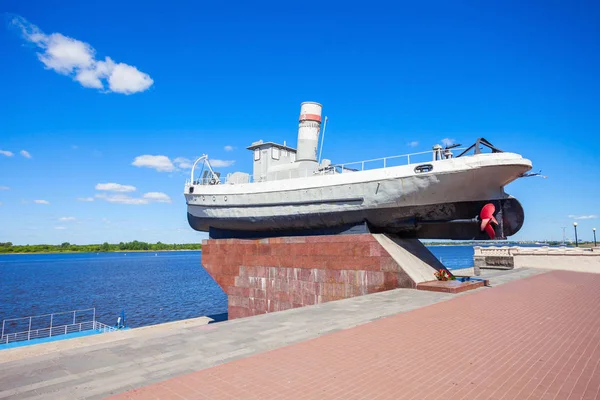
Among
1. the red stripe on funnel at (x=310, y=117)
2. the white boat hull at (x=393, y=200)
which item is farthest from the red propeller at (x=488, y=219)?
the red stripe on funnel at (x=310, y=117)

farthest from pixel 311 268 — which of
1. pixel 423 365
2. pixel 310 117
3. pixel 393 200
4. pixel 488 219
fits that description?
pixel 423 365

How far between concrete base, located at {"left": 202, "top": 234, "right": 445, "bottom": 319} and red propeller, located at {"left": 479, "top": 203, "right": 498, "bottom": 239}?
2.63 m

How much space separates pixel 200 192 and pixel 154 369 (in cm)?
1549

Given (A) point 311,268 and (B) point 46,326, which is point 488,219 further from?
(B) point 46,326

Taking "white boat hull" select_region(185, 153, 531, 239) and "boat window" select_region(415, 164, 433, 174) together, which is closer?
"white boat hull" select_region(185, 153, 531, 239)

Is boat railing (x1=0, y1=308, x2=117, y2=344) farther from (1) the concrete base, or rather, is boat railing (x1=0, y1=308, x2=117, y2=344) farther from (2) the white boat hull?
(2) the white boat hull

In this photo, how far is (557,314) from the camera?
8.98 meters

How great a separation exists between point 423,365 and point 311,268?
33.4 ft

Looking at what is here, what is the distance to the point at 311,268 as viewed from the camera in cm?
1527

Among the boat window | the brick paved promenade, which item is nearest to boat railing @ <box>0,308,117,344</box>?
the boat window

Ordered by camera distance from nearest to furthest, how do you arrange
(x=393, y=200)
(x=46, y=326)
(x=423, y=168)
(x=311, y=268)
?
(x=423, y=168) → (x=393, y=200) → (x=311, y=268) → (x=46, y=326)

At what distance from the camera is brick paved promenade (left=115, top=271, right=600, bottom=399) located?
4.31 metres

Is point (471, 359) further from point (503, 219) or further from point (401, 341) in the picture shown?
point (503, 219)

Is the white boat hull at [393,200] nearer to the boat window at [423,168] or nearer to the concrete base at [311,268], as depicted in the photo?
the boat window at [423,168]
